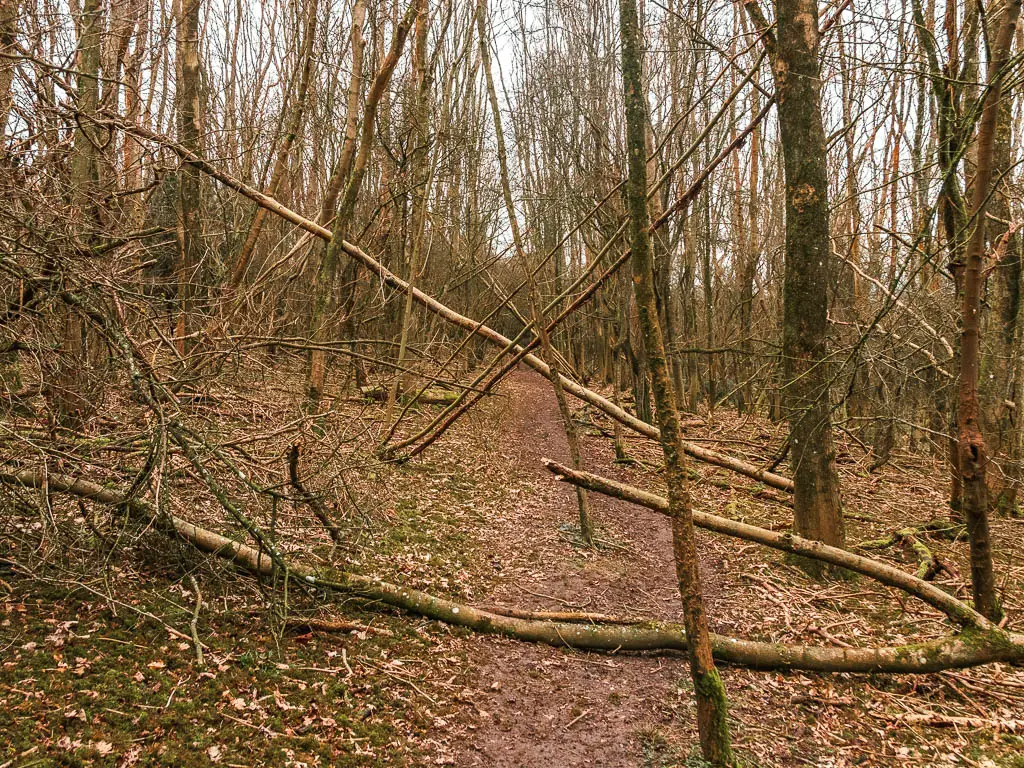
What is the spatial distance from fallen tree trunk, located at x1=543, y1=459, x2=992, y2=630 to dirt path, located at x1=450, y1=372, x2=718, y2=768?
1.00m

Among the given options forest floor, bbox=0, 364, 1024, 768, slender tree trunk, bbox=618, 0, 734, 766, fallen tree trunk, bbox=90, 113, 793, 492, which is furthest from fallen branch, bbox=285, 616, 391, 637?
fallen tree trunk, bbox=90, 113, 793, 492

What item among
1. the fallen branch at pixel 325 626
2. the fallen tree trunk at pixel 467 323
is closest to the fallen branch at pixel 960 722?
the fallen tree trunk at pixel 467 323

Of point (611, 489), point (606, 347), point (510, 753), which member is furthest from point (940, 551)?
point (606, 347)

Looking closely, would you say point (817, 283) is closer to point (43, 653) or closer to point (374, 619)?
point (374, 619)

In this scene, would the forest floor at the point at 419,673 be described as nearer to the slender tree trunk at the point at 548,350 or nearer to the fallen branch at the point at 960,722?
the fallen branch at the point at 960,722

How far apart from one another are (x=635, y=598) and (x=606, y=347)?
16823 millimetres

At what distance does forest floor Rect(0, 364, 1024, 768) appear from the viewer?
2912 millimetres

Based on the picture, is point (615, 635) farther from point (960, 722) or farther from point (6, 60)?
point (6, 60)

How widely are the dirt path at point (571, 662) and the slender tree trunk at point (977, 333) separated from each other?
7.09 feet

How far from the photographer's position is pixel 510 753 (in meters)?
3.46

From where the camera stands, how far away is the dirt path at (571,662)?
3.56 metres

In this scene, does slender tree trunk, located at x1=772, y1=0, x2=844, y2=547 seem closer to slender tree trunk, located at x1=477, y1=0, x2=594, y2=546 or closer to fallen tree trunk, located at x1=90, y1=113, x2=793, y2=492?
fallen tree trunk, located at x1=90, y1=113, x2=793, y2=492

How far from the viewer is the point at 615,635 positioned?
4570 millimetres

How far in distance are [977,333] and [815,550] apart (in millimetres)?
1969
